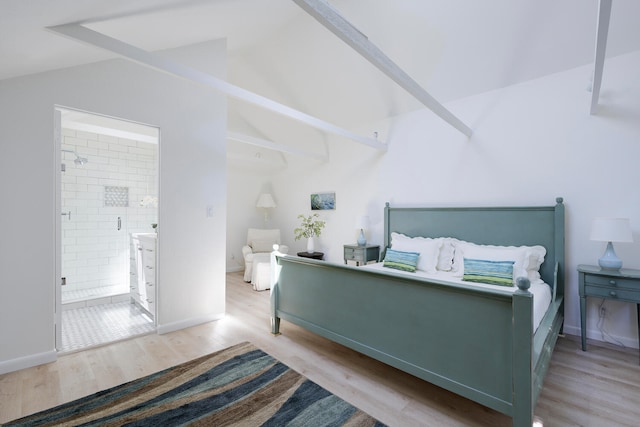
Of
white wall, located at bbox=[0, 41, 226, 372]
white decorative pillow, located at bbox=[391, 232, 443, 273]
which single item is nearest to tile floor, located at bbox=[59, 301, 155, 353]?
white wall, located at bbox=[0, 41, 226, 372]

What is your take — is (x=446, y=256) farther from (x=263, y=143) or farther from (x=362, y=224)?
(x=263, y=143)

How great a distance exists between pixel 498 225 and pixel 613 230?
94cm

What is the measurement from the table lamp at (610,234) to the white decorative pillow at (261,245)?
4759mm

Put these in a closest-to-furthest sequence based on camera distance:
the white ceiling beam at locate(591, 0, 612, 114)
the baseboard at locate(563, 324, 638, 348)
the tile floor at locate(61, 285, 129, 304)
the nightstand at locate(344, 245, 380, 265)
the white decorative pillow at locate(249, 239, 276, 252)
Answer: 1. the white ceiling beam at locate(591, 0, 612, 114)
2. the baseboard at locate(563, 324, 638, 348)
3. the tile floor at locate(61, 285, 129, 304)
4. the nightstand at locate(344, 245, 380, 265)
5. the white decorative pillow at locate(249, 239, 276, 252)

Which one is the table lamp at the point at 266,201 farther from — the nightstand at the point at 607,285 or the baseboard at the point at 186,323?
the nightstand at the point at 607,285

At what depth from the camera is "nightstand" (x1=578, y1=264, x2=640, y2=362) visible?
2.34 meters

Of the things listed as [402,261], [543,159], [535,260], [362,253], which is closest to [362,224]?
[362,253]

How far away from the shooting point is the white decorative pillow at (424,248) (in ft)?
10.7

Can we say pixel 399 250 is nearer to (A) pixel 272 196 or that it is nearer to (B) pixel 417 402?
(B) pixel 417 402

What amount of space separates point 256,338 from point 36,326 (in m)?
1.75

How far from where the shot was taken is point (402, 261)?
10.8 feet

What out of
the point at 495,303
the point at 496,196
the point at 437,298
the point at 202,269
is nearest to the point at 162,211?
the point at 202,269

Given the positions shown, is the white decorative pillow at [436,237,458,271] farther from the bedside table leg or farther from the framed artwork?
the framed artwork

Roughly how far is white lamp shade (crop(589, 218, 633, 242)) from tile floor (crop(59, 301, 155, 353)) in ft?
14.1
